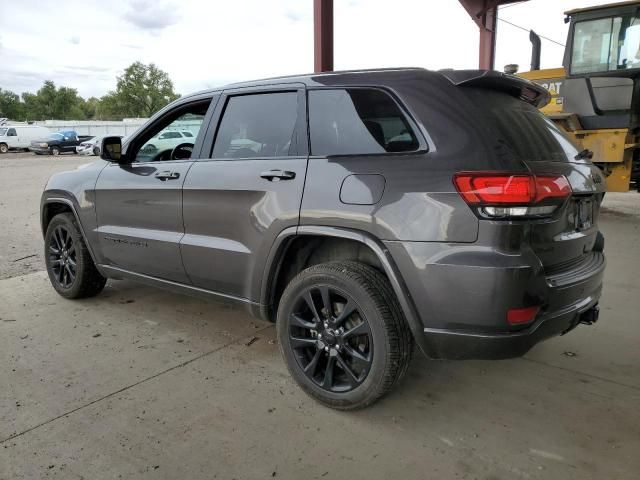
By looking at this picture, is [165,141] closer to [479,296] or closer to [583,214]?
[479,296]

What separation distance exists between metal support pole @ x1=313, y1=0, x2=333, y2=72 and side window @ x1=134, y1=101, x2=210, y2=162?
653 centimetres

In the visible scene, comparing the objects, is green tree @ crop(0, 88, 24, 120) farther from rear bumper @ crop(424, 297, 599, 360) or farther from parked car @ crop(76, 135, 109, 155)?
Result: rear bumper @ crop(424, 297, 599, 360)

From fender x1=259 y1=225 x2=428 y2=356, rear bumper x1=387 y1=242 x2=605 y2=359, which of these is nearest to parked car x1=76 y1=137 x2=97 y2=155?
fender x1=259 y1=225 x2=428 y2=356

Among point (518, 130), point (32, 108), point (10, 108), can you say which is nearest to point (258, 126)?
point (518, 130)

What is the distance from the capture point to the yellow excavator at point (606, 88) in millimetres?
8305

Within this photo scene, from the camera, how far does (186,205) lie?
3451 millimetres

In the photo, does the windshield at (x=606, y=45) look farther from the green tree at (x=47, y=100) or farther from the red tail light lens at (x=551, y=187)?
the green tree at (x=47, y=100)

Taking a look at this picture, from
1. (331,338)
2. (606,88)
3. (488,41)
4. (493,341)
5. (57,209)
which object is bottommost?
(331,338)

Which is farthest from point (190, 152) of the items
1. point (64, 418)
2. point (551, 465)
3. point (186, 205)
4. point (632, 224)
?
point (632, 224)

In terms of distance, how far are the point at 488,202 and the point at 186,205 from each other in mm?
2018

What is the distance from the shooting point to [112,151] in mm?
3975

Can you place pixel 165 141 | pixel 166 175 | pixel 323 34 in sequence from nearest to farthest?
pixel 166 175 < pixel 165 141 < pixel 323 34

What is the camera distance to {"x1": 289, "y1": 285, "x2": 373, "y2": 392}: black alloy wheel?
2.72 meters

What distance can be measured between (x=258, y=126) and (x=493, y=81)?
1.42m
